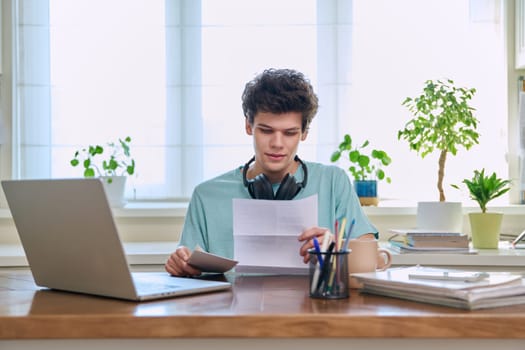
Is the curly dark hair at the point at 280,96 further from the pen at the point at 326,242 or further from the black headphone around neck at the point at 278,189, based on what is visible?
the pen at the point at 326,242

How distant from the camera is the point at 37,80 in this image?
3.45m

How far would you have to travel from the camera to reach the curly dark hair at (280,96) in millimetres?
2176


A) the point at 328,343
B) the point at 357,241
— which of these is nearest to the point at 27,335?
the point at 328,343

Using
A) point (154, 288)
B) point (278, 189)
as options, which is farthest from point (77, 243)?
point (278, 189)

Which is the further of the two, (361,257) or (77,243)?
(361,257)

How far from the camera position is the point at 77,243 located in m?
1.44

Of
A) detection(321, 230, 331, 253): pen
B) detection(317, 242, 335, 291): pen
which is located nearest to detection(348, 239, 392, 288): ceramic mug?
detection(321, 230, 331, 253): pen

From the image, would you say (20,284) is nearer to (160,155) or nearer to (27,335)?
(27,335)

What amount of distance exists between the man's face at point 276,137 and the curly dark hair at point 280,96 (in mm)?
20

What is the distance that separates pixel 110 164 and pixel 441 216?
4.55ft

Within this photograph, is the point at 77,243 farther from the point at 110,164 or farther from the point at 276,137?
the point at 110,164

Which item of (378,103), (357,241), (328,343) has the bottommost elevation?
(328,343)

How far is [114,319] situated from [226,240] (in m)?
1.01

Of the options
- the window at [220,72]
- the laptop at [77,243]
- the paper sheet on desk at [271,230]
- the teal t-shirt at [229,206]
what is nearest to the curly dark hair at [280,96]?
the teal t-shirt at [229,206]
